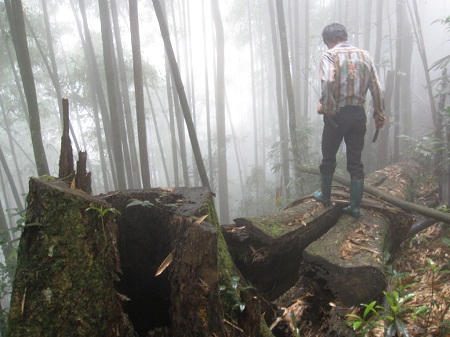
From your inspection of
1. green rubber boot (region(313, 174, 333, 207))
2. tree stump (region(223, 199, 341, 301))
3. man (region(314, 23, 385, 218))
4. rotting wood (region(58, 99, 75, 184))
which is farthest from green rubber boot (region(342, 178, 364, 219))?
rotting wood (region(58, 99, 75, 184))

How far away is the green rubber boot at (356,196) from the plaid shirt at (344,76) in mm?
711

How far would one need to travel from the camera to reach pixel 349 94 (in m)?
2.80

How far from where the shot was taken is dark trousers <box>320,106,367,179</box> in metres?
2.84

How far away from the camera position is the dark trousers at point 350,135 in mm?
2842

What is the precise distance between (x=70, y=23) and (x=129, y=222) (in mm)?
16145

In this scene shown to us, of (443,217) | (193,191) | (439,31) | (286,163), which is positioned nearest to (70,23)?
(286,163)

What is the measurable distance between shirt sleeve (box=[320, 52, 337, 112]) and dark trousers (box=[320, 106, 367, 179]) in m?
0.13

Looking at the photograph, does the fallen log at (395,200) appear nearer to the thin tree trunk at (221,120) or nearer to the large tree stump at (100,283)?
Result: the large tree stump at (100,283)

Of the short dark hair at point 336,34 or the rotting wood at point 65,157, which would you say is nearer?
the rotting wood at point 65,157

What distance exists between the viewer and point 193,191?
7.75 feet

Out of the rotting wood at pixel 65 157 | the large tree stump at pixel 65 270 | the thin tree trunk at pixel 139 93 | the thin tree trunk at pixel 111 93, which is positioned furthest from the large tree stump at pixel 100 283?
the thin tree trunk at pixel 111 93

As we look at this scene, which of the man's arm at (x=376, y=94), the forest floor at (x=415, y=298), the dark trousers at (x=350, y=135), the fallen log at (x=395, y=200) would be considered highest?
the man's arm at (x=376, y=94)

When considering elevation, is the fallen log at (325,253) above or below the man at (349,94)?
below

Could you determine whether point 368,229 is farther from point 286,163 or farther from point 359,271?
point 286,163
